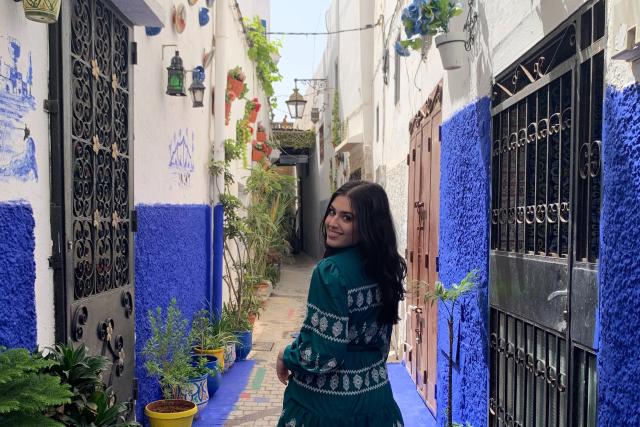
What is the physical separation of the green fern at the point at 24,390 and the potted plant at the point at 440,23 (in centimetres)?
292

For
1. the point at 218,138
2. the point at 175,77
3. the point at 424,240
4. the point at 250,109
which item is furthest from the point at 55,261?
the point at 250,109

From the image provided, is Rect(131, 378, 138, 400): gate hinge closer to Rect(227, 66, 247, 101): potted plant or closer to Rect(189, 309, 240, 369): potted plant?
Rect(189, 309, 240, 369): potted plant

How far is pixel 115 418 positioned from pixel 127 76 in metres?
2.38

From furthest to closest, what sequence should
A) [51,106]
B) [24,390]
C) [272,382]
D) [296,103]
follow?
1. [296,103]
2. [272,382]
3. [51,106]
4. [24,390]

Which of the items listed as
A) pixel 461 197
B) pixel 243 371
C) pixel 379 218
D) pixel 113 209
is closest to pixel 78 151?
pixel 113 209

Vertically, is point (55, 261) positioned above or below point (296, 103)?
below

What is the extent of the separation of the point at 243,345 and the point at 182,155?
2812mm

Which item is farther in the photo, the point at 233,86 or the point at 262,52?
the point at 262,52

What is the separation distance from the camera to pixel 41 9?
7.48 feet

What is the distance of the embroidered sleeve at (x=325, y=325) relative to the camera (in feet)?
7.01

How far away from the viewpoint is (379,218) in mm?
2307

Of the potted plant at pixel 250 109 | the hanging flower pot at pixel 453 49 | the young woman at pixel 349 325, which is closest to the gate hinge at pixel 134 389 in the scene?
the young woman at pixel 349 325

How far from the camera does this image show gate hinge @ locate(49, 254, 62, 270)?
2736 millimetres

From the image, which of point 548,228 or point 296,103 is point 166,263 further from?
point 296,103
